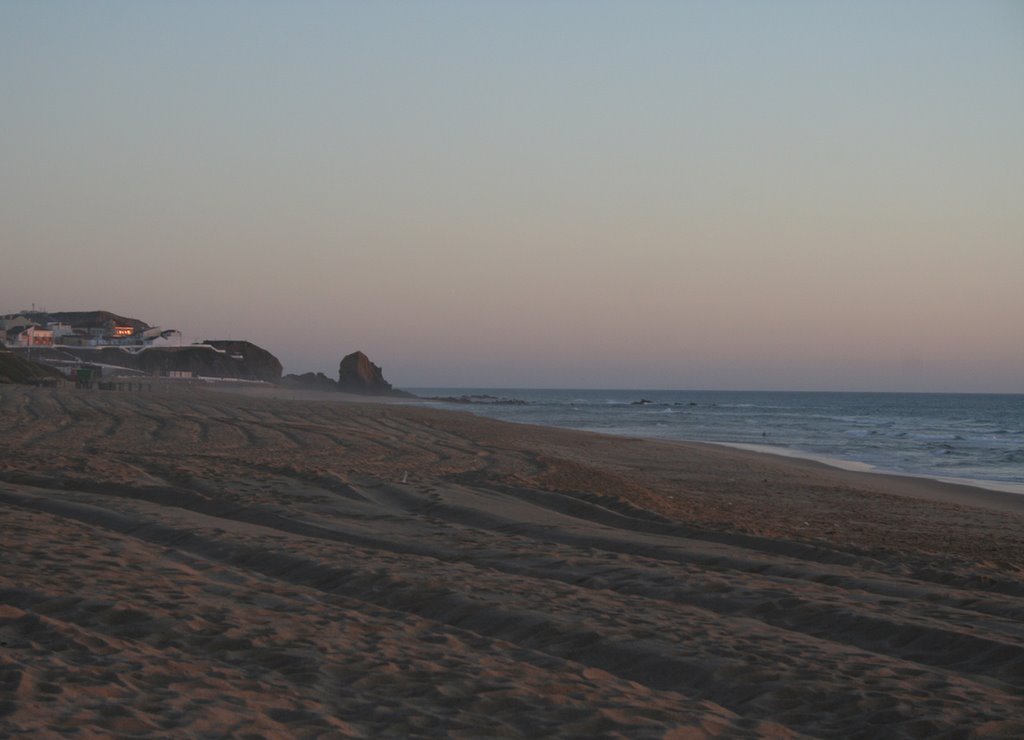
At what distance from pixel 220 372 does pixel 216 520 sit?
4269 inches

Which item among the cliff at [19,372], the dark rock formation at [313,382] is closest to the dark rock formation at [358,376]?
the dark rock formation at [313,382]

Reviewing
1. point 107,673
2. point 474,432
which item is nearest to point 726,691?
point 107,673

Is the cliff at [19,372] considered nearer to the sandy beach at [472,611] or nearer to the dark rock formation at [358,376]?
the sandy beach at [472,611]

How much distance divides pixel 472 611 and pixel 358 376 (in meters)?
107

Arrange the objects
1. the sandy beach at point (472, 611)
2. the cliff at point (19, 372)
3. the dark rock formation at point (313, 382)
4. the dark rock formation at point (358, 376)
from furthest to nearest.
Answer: the dark rock formation at point (313, 382) < the dark rock formation at point (358, 376) < the cliff at point (19, 372) < the sandy beach at point (472, 611)

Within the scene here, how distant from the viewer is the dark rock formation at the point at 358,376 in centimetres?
11075

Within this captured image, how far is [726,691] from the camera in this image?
15.5 ft

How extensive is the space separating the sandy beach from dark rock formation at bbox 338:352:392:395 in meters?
98.1

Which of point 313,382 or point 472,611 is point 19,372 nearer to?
point 472,611

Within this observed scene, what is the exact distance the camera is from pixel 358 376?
11162cm

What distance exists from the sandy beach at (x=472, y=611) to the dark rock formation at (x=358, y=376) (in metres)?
98.1

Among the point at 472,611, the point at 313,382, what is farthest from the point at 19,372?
the point at 313,382

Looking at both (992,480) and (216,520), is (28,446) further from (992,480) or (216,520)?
(992,480)

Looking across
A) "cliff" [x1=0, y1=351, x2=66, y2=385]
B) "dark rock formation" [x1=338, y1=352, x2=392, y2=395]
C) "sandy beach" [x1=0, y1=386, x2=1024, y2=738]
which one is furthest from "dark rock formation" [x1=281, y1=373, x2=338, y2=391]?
"sandy beach" [x1=0, y1=386, x2=1024, y2=738]
